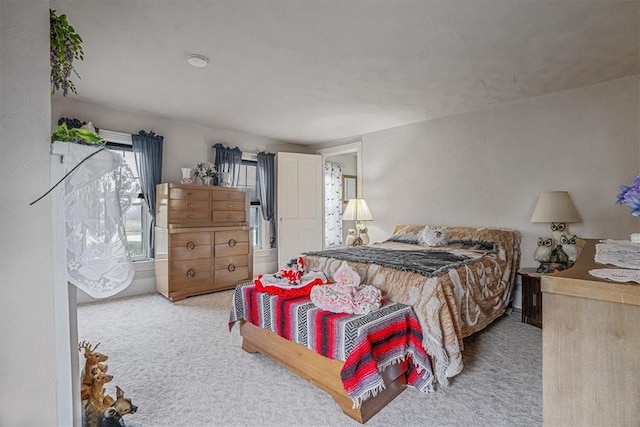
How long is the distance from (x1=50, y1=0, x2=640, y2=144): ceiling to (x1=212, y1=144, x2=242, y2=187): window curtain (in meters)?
0.89

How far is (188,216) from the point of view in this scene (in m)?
3.83

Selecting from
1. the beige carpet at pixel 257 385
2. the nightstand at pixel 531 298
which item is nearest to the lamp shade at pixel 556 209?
the nightstand at pixel 531 298

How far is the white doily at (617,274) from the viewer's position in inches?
32.5

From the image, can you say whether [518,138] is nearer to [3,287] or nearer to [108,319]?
[3,287]

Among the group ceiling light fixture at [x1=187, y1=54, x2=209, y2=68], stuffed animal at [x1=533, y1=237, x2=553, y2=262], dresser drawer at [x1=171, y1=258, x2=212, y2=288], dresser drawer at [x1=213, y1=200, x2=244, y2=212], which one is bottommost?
dresser drawer at [x1=171, y1=258, x2=212, y2=288]

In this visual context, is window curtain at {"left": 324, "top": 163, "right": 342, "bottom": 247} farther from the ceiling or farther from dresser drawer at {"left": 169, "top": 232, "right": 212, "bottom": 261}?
dresser drawer at {"left": 169, "top": 232, "right": 212, "bottom": 261}

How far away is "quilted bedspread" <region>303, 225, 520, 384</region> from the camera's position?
195 centimetres

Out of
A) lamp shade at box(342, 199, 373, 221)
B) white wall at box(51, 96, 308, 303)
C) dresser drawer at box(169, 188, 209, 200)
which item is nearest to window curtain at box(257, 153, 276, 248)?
white wall at box(51, 96, 308, 303)

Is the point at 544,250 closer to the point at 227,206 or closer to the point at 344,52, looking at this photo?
the point at 344,52

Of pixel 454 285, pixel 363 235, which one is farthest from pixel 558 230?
pixel 363 235

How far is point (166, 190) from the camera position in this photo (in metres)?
3.71

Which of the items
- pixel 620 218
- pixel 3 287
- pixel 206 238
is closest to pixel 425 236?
pixel 620 218

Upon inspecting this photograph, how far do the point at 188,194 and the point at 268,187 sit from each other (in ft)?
4.79

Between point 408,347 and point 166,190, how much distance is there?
3.18m
